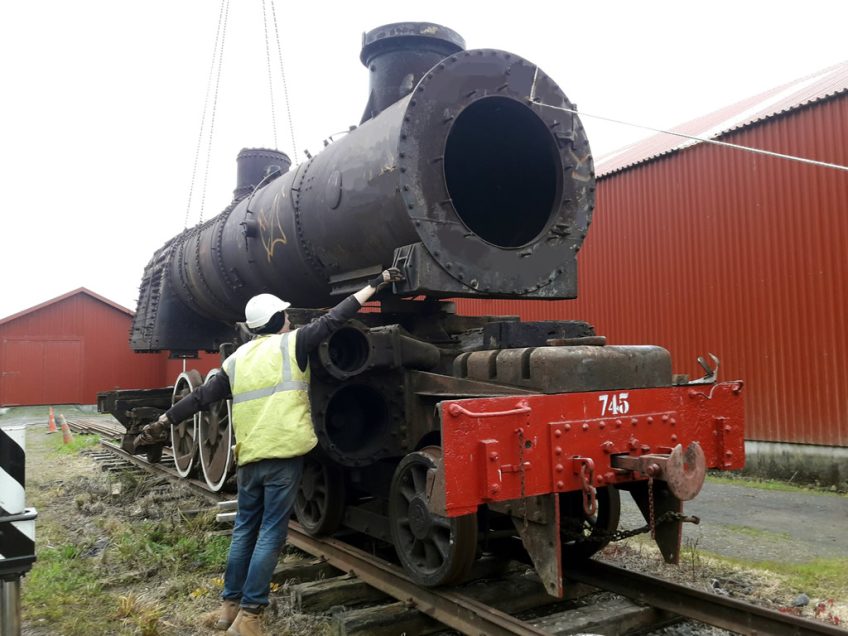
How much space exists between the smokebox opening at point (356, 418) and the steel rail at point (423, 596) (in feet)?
2.35

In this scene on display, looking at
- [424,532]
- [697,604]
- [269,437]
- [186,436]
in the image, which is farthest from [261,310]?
[186,436]

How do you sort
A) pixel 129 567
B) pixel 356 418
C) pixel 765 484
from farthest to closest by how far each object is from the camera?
1. pixel 765 484
2. pixel 129 567
3. pixel 356 418

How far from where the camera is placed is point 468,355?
3.88 meters

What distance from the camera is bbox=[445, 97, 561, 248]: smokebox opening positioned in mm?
4324

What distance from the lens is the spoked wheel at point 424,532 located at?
3496 millimetres

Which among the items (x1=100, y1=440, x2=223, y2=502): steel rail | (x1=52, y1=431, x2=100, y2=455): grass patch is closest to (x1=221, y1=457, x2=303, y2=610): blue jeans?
(x1=100, y1=440, x2=223, y2=502): steel rail

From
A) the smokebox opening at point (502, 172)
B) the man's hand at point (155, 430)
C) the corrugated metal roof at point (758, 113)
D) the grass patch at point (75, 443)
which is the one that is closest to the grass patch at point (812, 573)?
the smokebox opening at point (502, 172)

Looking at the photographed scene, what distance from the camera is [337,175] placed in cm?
442

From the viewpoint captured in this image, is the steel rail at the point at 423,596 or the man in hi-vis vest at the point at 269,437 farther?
the man in hi-vis vest at the point at 269,437

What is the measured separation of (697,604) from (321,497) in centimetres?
268

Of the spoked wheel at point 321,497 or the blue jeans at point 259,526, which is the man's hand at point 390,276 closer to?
the blue jeans at point 259,526

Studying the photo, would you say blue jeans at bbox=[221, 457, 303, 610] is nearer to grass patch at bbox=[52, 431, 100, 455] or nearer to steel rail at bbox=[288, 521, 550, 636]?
steel rail at bbox=[288, 521, 550, 636]

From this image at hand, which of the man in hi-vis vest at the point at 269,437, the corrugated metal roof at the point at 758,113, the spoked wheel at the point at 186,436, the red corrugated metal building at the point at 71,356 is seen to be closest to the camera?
the man in hi-vis vest at the point at 269,437

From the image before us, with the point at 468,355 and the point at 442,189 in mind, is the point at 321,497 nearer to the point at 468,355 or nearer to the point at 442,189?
the point at 468,355
